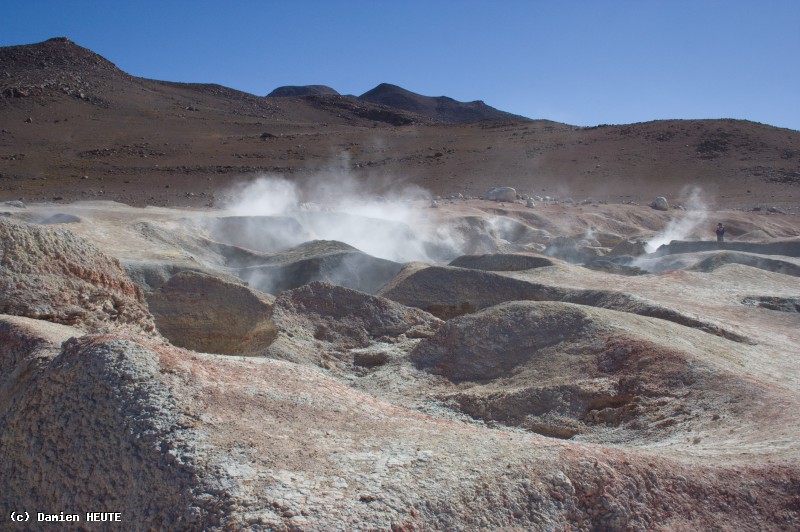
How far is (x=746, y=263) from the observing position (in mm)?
12312

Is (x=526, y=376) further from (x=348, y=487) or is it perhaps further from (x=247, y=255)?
(x=247, y=255)

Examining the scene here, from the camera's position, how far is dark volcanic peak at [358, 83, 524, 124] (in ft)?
267

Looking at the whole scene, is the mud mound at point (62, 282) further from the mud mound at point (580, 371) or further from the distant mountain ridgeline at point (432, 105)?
the distant mountain ridgeline at point (432, 105)

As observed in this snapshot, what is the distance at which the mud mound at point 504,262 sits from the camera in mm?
11367

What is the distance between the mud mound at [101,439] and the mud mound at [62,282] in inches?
31.8

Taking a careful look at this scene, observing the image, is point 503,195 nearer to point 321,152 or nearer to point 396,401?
point 321,152

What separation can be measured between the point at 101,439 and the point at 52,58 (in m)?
52.8

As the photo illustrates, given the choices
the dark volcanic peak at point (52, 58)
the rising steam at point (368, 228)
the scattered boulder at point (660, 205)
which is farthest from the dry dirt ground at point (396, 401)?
the dark volcanic peak at point (52, 58)

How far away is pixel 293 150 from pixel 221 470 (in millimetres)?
34851

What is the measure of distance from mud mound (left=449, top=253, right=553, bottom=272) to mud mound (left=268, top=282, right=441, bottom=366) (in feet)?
11.5

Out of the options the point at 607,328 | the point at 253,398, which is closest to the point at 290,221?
the point at 607,328

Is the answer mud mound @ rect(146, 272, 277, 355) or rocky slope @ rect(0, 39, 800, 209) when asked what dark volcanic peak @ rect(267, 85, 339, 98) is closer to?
rocky slope @ rect(0, 39, 800, 209)

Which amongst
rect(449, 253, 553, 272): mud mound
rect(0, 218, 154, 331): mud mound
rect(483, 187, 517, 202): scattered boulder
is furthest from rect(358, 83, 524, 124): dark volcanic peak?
rect(0, 218, 154, 331): mud mound

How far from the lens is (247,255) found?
39.8 feet
